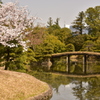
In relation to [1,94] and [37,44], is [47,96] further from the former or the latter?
[37,44]

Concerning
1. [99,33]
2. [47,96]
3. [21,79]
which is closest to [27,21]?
[21,79]

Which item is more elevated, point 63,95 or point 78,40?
point 78,40

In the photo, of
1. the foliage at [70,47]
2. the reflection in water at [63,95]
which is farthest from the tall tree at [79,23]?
the reflection in water at [63,95]

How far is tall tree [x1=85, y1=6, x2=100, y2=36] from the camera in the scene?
211 ft

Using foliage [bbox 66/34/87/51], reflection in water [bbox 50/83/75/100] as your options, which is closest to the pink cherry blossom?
reflection in water [bbox 50/83/75/100]

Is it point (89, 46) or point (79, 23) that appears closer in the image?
point (89, 46)

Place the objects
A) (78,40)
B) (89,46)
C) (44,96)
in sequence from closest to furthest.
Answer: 1. (44,96)
2. (89,46)
3. (78,40)

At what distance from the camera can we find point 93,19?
6656 cm

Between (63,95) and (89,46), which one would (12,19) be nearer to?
(63,95)

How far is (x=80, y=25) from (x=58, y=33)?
722cm

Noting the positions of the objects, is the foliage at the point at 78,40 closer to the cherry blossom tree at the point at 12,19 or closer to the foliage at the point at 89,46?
the foliage at the point at 89,46

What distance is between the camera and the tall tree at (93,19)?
64.2 metres

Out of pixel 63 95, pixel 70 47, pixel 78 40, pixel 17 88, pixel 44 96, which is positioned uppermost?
pixel 78 40

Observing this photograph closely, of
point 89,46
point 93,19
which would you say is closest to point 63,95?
point 89,46
